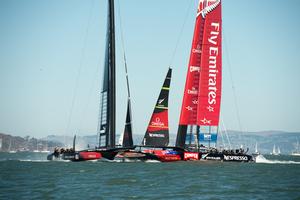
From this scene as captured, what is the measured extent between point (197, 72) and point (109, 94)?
10900 millimetres

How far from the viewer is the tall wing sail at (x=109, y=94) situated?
61.8m

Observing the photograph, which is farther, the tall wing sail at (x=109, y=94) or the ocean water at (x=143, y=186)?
the tall wing sail at (x=109, y=94)

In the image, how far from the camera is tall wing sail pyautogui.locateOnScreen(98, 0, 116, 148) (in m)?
61.8

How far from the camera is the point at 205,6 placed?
67312 mm

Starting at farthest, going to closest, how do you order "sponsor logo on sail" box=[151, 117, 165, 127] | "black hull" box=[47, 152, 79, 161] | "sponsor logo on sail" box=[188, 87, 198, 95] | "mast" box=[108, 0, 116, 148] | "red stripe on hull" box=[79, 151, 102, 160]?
"sponsor logo on sail" box=[188, 87, 198, 95]
"sponsor logo on sail" box=[151, 117, 165, 127]
"black hull" box=[47, 152, 79, 161]
"mast" box=[108, 0, 116, 148]
"red stripe on hull" box=[79, 151, 102, 160]

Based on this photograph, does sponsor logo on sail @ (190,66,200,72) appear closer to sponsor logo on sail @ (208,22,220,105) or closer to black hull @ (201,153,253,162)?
sponsor logo on sail @ (208,22,220,105)

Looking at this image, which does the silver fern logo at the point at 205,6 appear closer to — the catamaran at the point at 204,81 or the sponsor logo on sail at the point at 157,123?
the catamaran at the point at 204,81

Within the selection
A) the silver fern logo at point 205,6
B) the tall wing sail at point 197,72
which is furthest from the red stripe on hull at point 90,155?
the silver fern logo at point 205,6

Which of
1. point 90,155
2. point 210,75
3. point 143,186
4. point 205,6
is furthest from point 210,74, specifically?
point 143,186

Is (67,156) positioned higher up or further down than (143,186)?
higher up

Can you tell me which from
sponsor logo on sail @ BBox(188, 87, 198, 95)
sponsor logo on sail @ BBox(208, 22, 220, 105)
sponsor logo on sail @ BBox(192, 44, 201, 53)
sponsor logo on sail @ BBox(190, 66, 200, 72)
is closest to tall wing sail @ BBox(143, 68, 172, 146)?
sponsor logo on sail @ BBox(188, 87, 198, 95)

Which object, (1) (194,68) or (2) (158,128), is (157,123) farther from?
(1) (194,68)

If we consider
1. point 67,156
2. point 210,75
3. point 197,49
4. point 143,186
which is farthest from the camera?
point 197,49

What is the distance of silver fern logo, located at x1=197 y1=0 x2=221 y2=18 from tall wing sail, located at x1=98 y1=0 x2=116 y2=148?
33.6ft
